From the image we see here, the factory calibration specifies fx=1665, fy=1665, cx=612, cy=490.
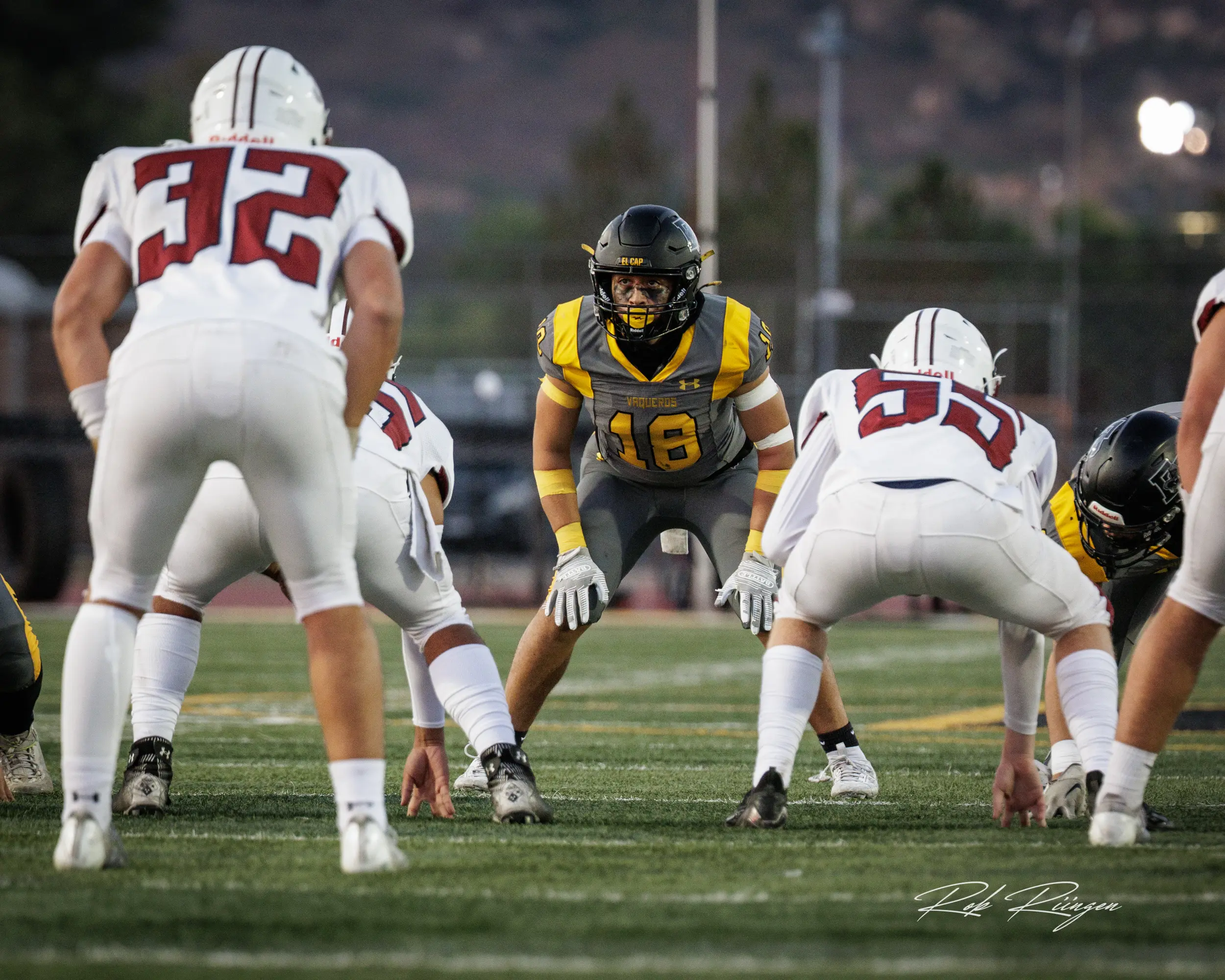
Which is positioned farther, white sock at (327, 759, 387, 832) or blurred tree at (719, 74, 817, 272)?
blurred tree at (719, 74, 817, 272)

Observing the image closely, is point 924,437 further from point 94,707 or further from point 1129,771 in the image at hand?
point 94,707

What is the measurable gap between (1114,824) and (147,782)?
2.52 metres

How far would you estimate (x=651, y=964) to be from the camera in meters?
2.73

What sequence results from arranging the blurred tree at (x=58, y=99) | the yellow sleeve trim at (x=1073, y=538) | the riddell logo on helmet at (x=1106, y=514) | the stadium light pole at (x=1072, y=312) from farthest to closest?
the blurred tree at (x=58, y=99)
the stadium light pole at (x=1072, y=312)
the yellow sleeve trim at (x=1073, y=538)
the riddell logo on helmet at (x=1106, y=514)

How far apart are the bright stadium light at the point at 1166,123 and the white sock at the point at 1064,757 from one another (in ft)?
30.4

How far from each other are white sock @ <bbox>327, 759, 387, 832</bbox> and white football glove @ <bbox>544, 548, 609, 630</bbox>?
66.3 inches

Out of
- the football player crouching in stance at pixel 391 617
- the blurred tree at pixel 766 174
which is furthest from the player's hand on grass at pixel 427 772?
the blurred tree at pixel 766 174

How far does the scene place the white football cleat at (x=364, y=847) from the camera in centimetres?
346

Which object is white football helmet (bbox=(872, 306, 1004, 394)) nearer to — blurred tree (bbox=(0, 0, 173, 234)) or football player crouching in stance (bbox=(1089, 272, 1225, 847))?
football player crouching in stance (bbox=(1089, 272, 1225, 847))

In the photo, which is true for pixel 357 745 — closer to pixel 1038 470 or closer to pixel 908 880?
pixel 908 880

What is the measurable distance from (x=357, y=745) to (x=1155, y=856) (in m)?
1.79

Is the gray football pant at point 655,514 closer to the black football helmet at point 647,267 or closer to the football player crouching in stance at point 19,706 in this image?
the black football helmet at point 647,267

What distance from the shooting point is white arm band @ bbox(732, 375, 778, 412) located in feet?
17.8

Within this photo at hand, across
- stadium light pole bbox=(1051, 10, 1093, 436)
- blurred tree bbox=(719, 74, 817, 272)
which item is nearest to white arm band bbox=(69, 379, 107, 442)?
stadium light pole bbox=(1051, 10, 1093, 436)
